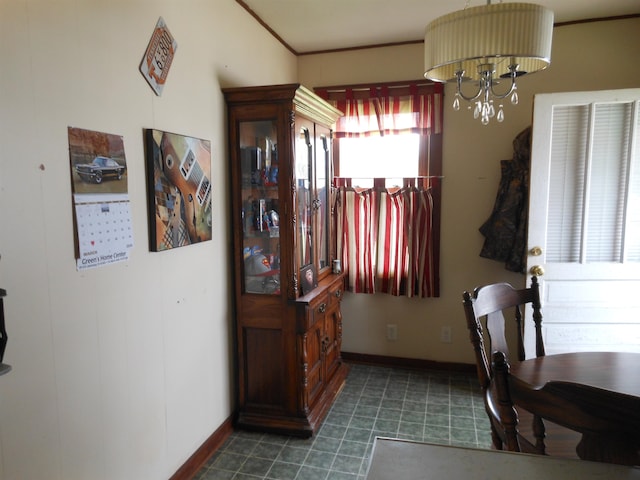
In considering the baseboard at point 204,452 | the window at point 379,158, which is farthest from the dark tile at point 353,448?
the window at point 379,158

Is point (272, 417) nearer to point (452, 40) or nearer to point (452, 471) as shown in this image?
point (452, 471)

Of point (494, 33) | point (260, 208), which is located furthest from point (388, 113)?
point (494, 33)

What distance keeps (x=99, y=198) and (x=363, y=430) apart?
1.95 metres

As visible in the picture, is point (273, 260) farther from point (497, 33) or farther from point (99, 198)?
point (497, 33)

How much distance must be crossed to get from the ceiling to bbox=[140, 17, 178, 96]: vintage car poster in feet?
2.72

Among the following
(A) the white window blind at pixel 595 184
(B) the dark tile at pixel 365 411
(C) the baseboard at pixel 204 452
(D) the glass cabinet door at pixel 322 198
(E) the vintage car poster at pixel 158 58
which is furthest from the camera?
(D) the glass cabinet door at pixel 322 198

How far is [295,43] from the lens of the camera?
3373mm

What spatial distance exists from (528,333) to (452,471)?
2117mm

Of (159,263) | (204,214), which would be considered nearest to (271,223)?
(204,214)

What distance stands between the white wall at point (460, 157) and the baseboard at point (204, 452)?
4.58 feet

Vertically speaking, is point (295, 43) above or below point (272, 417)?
above

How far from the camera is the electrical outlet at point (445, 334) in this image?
11.5 feet

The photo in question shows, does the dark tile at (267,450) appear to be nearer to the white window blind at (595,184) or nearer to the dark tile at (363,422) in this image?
the dark tile at (363,422)

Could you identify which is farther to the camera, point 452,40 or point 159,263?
point 159,263
